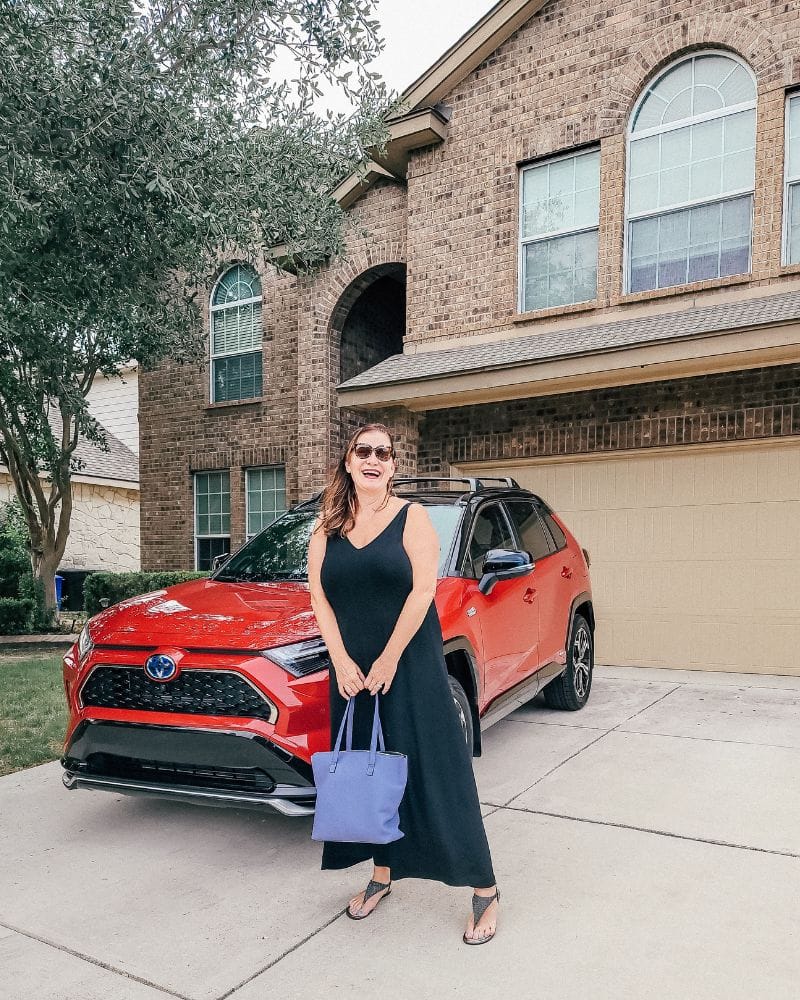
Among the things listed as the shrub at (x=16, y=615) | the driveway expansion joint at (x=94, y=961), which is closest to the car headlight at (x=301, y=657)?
the driveway expansion joint at (x=94, y=961)

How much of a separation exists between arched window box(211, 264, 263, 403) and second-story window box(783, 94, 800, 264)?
7.91 m

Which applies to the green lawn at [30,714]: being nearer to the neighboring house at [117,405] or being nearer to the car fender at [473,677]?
the car fender at [473,677]

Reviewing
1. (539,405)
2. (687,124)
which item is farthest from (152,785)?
(687,124)

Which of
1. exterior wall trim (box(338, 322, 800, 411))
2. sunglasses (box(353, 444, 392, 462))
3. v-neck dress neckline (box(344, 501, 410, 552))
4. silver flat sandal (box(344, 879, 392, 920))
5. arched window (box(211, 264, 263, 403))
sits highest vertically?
arched window (box(211, 264, 263, 403))

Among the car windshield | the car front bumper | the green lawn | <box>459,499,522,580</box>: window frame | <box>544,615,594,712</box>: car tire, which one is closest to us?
the car front bumper

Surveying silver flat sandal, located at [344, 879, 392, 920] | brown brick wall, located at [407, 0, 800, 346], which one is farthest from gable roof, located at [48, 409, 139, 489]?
silver flat sandal, located at [344, 879, 392, 920]

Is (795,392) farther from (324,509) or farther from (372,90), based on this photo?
(324,509)

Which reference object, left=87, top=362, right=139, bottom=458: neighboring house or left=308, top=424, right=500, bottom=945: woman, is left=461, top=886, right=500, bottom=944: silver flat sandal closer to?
left=308, top=424, right=500, bottom=945: woman

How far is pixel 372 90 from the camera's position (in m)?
7.23

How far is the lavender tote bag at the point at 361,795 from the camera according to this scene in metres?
2.84

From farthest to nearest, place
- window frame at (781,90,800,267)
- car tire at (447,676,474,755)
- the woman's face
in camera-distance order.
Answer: window frame at (781,90,800,267) < car tire at (447,676,474,755) < the woman's face

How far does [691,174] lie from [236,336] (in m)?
7.57

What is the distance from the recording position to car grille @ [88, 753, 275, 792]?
3586 millimetres

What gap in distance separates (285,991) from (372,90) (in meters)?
7.03
